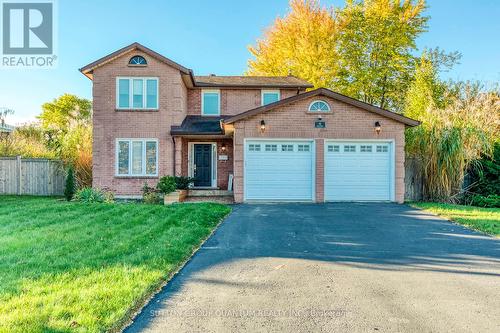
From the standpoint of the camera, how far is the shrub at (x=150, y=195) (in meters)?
14.3

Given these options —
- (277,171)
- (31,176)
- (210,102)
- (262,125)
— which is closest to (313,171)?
(277,171)

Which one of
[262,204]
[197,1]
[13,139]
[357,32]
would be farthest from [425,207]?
[13,139]

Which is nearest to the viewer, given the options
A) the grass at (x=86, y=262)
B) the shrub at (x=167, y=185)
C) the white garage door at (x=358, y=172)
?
the grass at (x=86, y=262)

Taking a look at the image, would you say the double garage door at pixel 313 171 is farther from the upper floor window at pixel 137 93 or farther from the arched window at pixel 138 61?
the arched window at pixel 138 61

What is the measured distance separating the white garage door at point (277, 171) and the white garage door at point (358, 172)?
80cm

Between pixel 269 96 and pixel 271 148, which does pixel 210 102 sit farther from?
pixel 271 148

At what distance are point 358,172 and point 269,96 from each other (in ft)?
21.6

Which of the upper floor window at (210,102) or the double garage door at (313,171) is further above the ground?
the upper floor window at (210,102)

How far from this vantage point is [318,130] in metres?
14.0

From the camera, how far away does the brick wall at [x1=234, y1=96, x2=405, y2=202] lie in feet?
45.8

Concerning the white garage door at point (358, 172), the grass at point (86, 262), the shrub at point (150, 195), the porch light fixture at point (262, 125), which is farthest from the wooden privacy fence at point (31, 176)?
the white garage door at point (358, 172)

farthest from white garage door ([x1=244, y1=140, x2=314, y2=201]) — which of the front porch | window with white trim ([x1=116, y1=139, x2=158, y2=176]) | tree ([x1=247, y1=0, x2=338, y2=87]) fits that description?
tree ([x1=247, y1=0, x2=338, y2=87])

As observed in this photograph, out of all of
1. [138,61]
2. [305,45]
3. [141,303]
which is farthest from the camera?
[305,45]

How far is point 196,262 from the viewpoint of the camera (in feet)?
18.9
